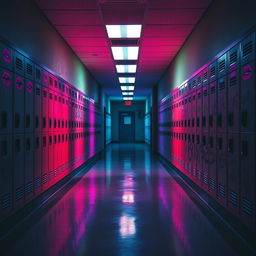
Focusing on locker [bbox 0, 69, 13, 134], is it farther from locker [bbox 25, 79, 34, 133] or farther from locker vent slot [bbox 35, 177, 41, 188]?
locker vent slot [bbox 35, 177, 41, 188]

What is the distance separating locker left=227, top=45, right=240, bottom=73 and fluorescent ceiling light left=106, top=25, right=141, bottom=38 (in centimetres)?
288

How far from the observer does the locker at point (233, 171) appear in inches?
148

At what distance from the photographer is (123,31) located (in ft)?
22.4

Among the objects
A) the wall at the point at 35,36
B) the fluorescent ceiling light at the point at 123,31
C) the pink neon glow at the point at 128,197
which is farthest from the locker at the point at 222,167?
the fluorescent ceiling light at the point at 123,31

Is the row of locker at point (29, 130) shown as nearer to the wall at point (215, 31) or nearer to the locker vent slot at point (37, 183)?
the locker vent slot at point (37, 183)

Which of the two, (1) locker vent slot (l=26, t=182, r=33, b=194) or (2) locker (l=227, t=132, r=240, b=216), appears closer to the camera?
(2) locker (l=227, t=132, r=240, b=216)

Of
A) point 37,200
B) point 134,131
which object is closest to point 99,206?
point 37,200

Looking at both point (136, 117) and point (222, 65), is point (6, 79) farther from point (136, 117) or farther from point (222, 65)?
point (136, 117)

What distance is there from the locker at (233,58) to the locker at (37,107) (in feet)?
8.84

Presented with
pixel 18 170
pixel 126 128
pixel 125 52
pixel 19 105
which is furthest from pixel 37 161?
pixel 126 128

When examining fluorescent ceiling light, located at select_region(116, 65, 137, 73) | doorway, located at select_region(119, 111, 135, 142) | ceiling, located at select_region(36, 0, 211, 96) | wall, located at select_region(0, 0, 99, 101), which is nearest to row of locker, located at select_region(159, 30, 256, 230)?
ceiling, located at select_region(36, 0, 211, 96)

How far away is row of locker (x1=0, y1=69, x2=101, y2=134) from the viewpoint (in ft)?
12.3

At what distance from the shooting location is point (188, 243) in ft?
11.3

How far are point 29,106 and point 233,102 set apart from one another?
2623 millimetres
